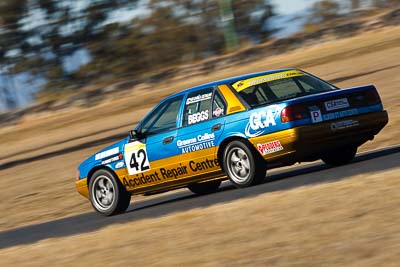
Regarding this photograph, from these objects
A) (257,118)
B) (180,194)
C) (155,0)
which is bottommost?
(180,194)

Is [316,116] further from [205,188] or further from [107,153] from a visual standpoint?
[107,153]

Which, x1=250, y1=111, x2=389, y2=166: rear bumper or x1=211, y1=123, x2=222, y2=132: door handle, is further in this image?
x1=211, y1=123, x2=222, y2=132: door handle

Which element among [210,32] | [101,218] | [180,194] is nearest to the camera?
[101,218]

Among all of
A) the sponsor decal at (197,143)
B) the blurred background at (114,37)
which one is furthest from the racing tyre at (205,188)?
the blurred background at (114,37)

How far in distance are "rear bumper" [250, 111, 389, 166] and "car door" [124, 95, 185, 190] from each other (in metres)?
1.47

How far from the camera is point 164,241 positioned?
30.4ft

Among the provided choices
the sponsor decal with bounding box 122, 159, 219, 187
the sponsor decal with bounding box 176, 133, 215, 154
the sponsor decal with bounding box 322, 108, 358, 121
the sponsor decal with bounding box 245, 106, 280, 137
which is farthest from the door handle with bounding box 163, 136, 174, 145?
the sponsor decal with bounding box 322, 108, 358, 121

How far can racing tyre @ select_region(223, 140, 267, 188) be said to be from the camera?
12.0 metres

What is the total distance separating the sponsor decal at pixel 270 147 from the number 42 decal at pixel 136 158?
6.41 ft

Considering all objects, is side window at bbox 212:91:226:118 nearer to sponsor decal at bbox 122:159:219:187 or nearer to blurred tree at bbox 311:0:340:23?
sponsor decal at bbox 122:159:219:187

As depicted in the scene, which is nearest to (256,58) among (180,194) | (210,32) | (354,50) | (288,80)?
(354,50)

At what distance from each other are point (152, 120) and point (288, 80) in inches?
89.2

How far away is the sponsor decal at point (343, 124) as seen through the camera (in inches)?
470

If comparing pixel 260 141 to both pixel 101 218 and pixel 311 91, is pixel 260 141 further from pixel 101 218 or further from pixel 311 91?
pixel 101 218
